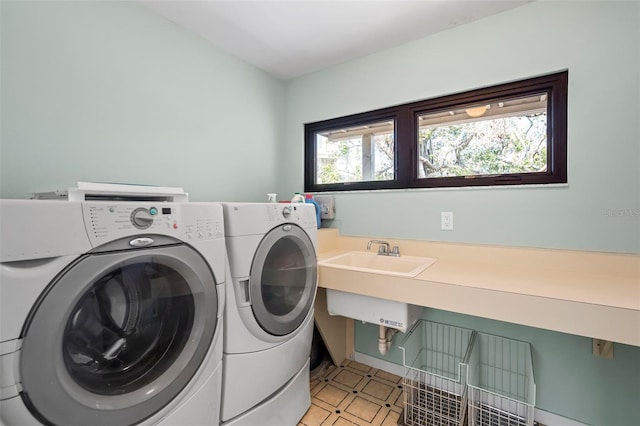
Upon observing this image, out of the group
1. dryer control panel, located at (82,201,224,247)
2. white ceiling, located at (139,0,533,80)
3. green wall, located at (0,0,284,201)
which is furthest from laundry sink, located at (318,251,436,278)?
white ceiling, located at (139,0,533,80)

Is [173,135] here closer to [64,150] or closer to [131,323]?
[64,150]

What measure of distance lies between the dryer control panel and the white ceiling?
1.29 meters

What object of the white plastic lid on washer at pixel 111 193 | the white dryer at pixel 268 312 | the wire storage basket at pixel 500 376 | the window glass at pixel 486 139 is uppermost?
the window glass at pixel 486 139

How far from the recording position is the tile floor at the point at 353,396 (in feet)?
5.05

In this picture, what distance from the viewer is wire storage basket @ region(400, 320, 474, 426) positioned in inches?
60.3

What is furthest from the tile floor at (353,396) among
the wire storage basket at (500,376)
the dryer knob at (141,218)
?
the dryer knob at (141,218)

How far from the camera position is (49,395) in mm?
678

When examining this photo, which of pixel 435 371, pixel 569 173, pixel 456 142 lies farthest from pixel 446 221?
pixel 435 371

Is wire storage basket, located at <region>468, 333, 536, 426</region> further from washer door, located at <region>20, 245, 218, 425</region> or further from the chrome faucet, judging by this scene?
washer door, located at <region>20, 245, 218, 425</region>

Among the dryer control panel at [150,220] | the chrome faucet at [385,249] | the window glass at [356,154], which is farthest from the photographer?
the window glass at [356,154]

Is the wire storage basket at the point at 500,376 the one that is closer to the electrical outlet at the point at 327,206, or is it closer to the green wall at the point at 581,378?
the green wall at the point at 581,378

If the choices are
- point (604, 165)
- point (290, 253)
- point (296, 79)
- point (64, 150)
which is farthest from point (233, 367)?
point (296, 79)

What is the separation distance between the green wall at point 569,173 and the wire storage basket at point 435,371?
12 cm

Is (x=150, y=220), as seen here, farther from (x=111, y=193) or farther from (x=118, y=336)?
(x=118, y=336)
